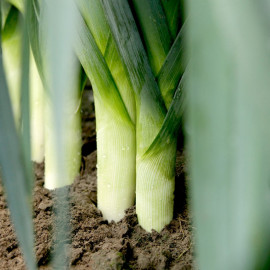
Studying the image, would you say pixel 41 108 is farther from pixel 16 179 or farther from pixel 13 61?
pixel 16 179

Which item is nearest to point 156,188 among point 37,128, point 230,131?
point 37,128

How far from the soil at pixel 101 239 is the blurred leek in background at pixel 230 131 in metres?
0.49

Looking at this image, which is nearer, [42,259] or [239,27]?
[239,27]

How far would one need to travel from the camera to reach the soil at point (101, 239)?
77 cm

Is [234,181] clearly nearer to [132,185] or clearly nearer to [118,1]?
A: [118,1]

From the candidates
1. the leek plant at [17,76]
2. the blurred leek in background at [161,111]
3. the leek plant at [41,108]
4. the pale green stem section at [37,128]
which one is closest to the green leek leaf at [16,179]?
the blurred leek in background at [161,111]

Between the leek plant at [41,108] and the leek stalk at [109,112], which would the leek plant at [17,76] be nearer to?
the leek plant at [41,108]

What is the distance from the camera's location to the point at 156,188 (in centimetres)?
82

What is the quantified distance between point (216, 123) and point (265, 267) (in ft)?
0.30

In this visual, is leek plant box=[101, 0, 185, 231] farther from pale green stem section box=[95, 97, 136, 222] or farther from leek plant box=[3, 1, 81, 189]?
leek plant box=[3, 1, 81, 189]

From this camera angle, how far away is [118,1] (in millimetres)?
695

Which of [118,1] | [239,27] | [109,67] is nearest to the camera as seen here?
[239,27]

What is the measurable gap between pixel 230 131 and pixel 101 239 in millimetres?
604

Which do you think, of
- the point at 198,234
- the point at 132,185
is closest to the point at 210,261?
the point at 198,234
